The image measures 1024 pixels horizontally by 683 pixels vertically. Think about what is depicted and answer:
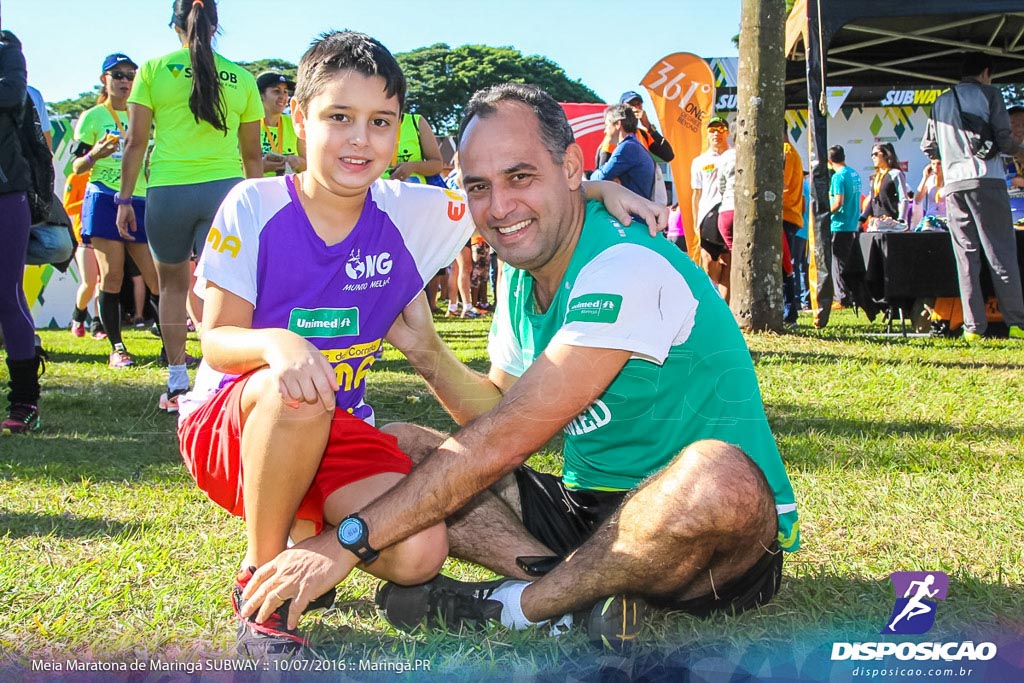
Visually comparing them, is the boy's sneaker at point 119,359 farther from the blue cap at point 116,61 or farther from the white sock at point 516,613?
the white sock at point 516,613

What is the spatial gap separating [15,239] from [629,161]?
4274mm

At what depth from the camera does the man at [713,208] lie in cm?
867

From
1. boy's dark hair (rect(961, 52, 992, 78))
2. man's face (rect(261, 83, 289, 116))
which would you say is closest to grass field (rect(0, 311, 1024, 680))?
boy's dark hair (rect(961, 52, 992, 78))

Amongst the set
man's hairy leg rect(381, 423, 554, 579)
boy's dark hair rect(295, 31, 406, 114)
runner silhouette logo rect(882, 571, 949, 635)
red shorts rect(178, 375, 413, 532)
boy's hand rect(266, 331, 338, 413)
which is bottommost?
runner silhouette logo rect(882, 571, 949, 635)

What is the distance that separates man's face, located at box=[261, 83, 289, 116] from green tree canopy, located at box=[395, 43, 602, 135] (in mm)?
12053

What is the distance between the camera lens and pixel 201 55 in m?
4.66

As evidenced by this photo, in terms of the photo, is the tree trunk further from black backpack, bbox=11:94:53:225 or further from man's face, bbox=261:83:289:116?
black backpack, bbox=11:94:53:225

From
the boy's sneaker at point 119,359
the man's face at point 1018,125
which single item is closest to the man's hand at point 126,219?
the boy's sneaker at point 119,359

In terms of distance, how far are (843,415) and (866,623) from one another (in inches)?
96.6

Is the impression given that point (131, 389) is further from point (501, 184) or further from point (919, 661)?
point (919, 661)

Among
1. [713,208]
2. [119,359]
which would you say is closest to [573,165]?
[119,359]

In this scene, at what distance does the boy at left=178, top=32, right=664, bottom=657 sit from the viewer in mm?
1970

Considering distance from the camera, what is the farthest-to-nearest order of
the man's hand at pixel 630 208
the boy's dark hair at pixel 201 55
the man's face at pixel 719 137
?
the man's face at pixel 719 137, the boy's dark hair at pixel 201 55, the man's hand at pixel 630 208

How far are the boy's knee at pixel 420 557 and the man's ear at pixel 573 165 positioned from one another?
35.5 inches
